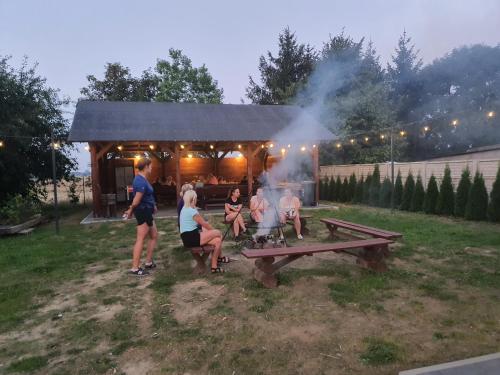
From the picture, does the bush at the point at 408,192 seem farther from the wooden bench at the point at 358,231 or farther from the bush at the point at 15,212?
the bush at the point at 15,212

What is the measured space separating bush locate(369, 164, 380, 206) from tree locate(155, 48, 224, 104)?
15.9m

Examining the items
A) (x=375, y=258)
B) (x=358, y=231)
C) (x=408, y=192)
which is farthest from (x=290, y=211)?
(x=408, y=192)

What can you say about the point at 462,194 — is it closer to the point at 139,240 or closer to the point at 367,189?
the point at 367,189

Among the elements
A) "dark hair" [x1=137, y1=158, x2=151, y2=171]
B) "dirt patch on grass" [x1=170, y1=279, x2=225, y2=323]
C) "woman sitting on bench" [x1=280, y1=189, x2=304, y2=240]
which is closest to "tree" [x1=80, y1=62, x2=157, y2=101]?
"woman sitting on bench" [x1=280, y1=189, x2=304, y2=240]

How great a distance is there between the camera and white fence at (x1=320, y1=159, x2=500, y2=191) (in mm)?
9508

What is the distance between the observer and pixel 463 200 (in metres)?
9.80

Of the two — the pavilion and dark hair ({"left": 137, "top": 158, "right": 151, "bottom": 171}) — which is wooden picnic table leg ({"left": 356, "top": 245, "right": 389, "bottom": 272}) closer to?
dark hair ({"left": 137, "top": 158, "right": 151, "bottom": 171})

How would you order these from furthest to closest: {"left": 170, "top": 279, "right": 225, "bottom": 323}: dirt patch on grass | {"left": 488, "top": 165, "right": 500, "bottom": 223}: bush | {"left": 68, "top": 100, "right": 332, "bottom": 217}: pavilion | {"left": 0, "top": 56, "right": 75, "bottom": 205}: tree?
{"left": 68, "top": 100, "right": 332, "bottom": 217}: pavilion, {"left": 0, "top": 56, "right": 75, "bottom": 205}: tree, {"left": 488, "top": 165, "right": 500, "bottom": 223}: bush, {"left": 170, "top": 279, "right": 225, "bottom": 323}: dirt patch on grass

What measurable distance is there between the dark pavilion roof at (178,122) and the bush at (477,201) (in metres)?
4.84

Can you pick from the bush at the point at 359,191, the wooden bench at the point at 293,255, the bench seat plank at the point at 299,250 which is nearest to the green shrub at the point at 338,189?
the bush at the point at 359,191

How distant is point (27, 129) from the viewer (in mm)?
11203

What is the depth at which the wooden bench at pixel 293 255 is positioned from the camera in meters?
4.17

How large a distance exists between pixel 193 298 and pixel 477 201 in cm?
891

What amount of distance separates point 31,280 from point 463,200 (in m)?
10.7
